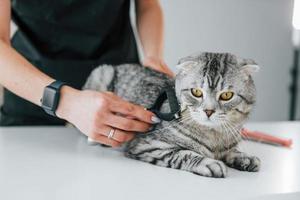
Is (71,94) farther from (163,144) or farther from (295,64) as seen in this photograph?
(295,64)

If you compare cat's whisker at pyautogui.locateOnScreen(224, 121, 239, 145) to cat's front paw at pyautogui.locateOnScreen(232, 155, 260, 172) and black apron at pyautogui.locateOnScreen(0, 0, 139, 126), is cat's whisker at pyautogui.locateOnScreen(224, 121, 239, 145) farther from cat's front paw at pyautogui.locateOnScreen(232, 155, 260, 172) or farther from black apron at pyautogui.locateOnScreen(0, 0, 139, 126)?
black apron at pyautogui.locateOnScreen(0, 0, 139, 126)

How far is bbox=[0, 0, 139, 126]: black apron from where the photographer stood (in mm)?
1056

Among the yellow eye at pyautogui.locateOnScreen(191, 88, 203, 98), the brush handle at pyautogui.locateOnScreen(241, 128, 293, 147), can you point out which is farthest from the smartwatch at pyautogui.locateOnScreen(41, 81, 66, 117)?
the brush handle at pyautogui.locateOnScreen(241, 128, 293, 147)

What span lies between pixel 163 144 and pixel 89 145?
7.0 inches

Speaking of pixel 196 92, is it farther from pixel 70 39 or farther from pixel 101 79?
pixel 70 39

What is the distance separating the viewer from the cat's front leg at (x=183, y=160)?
28.4 inches

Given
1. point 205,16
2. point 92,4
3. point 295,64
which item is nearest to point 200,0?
point 205,16

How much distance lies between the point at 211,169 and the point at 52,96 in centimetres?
30

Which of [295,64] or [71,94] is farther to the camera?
[295,64]

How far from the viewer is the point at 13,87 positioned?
0.85 metres

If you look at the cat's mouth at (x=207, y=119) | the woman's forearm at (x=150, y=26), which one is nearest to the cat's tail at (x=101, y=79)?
the woman's forearm at (x=150, y=26)

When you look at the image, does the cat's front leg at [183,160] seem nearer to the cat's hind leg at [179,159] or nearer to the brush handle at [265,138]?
the cat's hind leg at [179,159]

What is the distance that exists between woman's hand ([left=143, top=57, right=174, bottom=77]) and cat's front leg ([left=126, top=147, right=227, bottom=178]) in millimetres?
250

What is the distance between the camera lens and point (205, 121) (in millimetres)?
732
